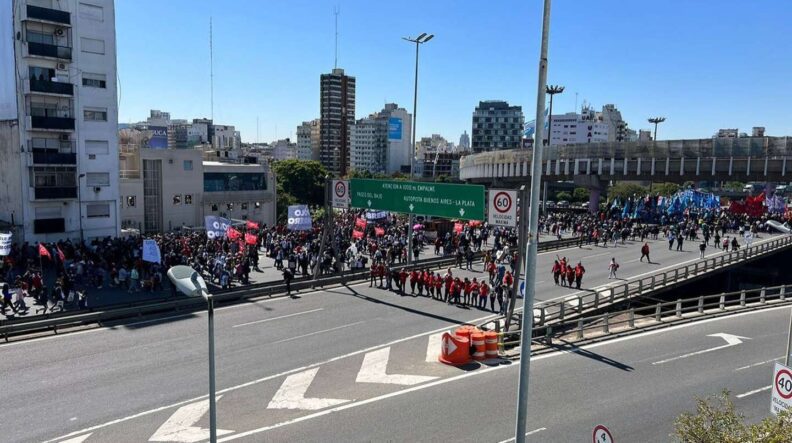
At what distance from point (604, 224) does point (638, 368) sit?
35301mm

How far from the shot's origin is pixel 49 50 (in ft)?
129

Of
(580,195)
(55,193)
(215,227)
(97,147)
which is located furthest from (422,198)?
(580,195)

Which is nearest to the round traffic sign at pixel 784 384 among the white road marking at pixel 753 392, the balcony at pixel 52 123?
the white road marking at pixel 753 392

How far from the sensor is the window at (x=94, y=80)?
4203 centimetres

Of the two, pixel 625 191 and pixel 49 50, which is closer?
pixel 49 50

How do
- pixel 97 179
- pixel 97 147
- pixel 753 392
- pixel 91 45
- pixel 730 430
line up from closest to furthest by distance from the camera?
pixel 730 430, pixel 753 392, pixel 91 45, pixel 97 147, pixel 97 179

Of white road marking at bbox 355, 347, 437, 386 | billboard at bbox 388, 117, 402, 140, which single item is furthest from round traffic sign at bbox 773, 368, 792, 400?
billboard at bbox 388, 117, 402, 140

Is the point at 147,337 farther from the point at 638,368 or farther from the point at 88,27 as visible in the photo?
the point at 88,27

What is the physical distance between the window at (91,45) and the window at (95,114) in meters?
4.13

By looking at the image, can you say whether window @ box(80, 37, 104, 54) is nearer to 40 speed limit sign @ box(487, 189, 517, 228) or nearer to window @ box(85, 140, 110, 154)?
window @ box(85, 140, 110, 154)

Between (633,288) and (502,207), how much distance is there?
10265 millimetres

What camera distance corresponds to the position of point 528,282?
29.2ft

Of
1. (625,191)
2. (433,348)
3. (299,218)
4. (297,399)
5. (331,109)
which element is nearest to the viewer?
(297,399)

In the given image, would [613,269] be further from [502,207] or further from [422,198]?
[502,207]
